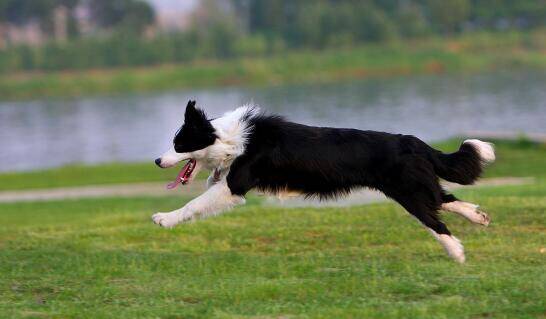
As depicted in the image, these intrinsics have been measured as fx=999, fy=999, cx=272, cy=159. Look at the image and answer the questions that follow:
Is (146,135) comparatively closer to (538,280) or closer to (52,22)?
(538,280)

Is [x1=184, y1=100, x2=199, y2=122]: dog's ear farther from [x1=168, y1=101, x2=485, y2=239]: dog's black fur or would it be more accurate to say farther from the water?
the water

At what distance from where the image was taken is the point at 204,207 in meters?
8.34

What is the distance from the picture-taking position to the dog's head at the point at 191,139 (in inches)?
329

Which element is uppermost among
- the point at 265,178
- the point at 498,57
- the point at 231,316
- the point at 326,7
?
the point at 326,7

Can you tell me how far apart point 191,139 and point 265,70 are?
2650 inches

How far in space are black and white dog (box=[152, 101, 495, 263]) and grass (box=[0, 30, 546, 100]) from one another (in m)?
62.8

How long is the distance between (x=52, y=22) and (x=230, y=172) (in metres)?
96.5

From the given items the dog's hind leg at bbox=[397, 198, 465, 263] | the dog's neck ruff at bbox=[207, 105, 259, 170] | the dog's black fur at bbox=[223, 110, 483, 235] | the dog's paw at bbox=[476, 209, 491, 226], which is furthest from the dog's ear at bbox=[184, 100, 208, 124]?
the dog's paw at bbox=[476, 209, 491, 226]

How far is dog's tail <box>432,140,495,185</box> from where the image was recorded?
8492mm

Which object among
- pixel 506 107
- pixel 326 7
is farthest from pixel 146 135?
pixel 326 7

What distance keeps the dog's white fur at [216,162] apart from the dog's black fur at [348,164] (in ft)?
0.23

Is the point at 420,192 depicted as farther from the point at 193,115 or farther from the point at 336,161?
the point at 193,115

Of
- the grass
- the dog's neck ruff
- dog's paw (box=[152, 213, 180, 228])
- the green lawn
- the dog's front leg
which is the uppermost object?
the grass

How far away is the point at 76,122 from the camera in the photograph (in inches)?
1909
